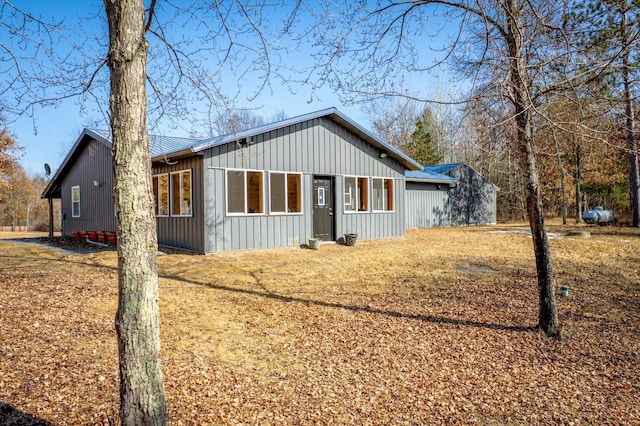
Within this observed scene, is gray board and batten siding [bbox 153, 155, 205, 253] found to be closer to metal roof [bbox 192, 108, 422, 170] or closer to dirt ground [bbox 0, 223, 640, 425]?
metal roof [bbox 192, 108, 422, 170]

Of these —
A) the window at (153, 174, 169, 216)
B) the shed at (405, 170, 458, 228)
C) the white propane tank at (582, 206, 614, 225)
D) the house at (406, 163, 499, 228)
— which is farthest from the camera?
the house at (406, 163, 499, 228)

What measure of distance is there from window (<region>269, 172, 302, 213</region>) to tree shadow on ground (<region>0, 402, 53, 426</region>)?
8177 mm

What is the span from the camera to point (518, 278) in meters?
7.77

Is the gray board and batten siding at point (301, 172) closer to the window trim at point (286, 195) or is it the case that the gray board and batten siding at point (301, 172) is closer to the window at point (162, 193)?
the window trim at point (286, 195)

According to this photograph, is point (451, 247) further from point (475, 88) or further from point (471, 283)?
point (475, 88)

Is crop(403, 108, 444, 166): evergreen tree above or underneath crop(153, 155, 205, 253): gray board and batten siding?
above

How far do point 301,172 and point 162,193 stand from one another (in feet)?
13.1

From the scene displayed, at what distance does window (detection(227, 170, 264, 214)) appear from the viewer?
1006 centimetres

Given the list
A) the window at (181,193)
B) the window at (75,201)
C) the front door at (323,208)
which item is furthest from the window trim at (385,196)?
the window at (75,201)

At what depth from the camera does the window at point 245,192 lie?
396 inches

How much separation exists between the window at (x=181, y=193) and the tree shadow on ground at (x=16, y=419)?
7619mm

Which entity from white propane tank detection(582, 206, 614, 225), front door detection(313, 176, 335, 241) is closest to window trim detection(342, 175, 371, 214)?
front door detection(313, 176, 335, 241)

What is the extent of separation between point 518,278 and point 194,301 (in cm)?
609

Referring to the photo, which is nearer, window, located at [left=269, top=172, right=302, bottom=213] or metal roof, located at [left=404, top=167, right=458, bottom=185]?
window, located at [left=269, top=172, right=302, bottom=213]
